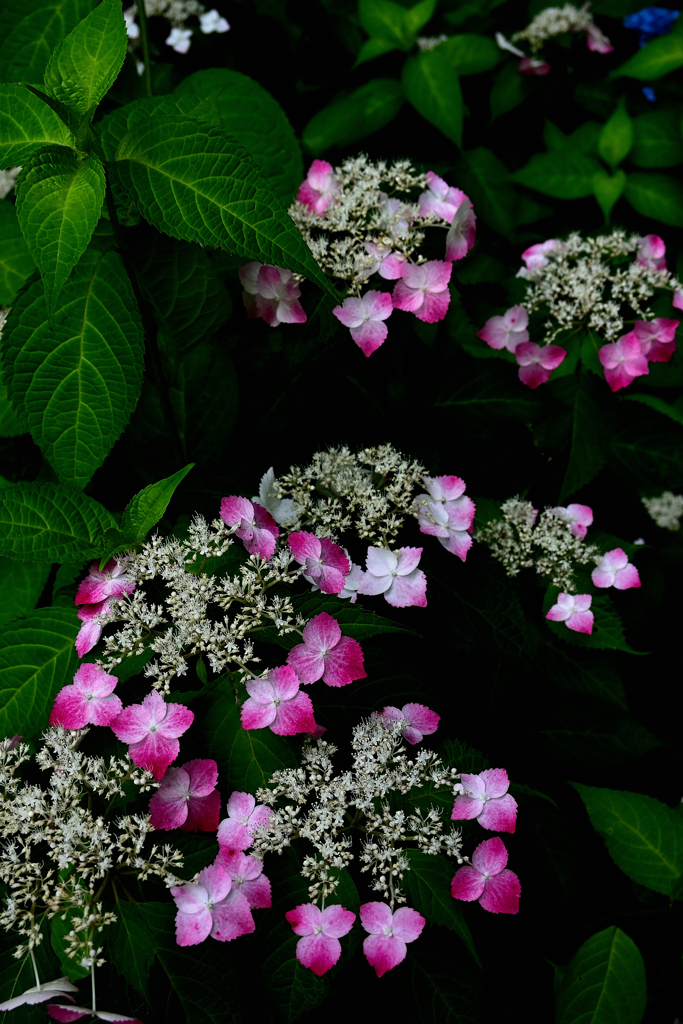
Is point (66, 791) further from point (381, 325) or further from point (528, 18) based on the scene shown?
point (528, 18)

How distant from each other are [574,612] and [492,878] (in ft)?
1.52

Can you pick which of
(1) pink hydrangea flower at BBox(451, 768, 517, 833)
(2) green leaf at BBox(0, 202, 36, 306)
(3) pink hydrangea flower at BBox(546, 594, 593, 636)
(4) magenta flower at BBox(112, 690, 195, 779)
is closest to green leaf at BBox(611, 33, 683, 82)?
(3) pink hydrangea flower at BBox(546, 594, 593, 636)

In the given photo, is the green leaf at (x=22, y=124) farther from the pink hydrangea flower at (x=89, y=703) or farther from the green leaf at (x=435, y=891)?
the green leaf at (x=435, y=891)

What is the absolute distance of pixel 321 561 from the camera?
857mm

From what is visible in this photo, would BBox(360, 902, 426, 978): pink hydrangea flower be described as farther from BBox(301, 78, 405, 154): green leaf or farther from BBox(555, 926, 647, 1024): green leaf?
BBox(301, 78, 405, 154): green leaf

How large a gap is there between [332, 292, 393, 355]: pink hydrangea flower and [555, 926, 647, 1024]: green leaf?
952 mm

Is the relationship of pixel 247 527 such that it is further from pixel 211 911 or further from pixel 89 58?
pixel 89 58

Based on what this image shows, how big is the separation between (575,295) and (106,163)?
76cm

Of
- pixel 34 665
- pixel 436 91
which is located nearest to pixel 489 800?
pixel 34 665

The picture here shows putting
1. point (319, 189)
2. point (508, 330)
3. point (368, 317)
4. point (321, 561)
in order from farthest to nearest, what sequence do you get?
1. point (508, 330)
2. point (319, 189)
3. point (368, 317)
4. point (321, 561)

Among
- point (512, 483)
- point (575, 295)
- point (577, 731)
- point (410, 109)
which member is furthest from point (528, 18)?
point (577, 731)

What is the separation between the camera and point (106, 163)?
0.89 metres

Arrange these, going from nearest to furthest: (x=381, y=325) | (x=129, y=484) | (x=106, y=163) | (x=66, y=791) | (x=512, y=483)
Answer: (x=66, y=791) < (x=106, y=163) < (x=381, y=325) < (x=129, y=484) < (x=512, y=483)

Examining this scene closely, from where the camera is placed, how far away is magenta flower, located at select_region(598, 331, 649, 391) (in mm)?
1241
